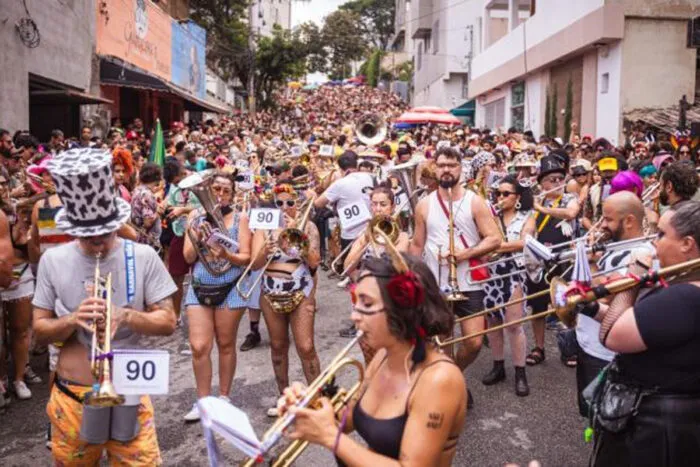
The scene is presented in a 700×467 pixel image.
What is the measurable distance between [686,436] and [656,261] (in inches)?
35.1

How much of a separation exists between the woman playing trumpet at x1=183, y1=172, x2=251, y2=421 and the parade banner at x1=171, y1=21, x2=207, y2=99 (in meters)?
23.7

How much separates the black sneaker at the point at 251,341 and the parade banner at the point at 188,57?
21.9 meters

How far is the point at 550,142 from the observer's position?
17.1 metres

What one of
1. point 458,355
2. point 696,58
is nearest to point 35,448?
point 458,355

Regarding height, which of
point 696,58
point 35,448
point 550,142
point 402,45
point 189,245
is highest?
point 402,45

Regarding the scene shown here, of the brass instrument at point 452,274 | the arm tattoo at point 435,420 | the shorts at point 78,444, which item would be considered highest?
the brass instrument at point 452,274

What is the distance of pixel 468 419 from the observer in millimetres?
5562

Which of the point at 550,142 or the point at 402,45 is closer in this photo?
the point at 550,142

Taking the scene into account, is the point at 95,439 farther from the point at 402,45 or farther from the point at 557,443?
the point at 402,45

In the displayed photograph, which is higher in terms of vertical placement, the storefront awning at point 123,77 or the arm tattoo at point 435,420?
the storefront awning at point 123,77

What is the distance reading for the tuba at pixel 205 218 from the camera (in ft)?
17.2

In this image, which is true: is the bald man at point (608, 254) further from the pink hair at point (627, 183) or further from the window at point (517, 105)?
the window at point (517, 105)

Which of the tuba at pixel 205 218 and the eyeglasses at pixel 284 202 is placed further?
the eyeglasses at pixel 284 202

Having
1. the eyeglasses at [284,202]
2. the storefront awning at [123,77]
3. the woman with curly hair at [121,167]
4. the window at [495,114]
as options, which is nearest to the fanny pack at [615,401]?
the eyeglasses at [284,202]
